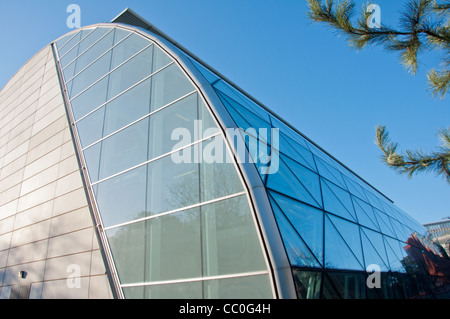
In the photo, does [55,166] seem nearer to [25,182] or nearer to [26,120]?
[25,182]

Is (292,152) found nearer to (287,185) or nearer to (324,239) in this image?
(287,185)

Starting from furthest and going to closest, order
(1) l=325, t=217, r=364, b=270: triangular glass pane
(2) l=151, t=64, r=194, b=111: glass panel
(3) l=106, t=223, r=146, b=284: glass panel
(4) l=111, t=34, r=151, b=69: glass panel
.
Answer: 1. (4) l=111, t=34, r=151, b=69: glass panel
2. (2) l=151, t=64, r=194, b=111: glass panel
3. (3) l=106, t=223, r=146, b=284: glass panel
4. (1) l=325, t=217, r=364, b=270: triangular glass pane

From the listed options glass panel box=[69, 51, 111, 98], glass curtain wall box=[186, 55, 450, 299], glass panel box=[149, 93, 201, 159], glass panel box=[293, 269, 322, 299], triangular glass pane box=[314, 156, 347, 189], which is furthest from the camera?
glass panel box=[69, 51, 111, 98]

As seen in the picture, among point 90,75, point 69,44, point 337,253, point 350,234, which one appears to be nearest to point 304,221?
point 337,253

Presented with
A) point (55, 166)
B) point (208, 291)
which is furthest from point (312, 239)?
point (55, 166)

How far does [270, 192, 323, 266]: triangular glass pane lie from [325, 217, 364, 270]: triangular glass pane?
0.28 metres

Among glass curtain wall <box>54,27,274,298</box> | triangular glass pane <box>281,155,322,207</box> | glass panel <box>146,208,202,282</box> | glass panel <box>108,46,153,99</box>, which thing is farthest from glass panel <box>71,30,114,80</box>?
triangular glass pane <box>281,155,322,207</box>

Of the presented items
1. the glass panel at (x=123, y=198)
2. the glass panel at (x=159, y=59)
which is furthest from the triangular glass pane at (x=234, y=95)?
the glass panel at (x=123, y=198)

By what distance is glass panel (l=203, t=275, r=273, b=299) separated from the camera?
16.9 feet

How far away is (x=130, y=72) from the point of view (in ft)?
36.7

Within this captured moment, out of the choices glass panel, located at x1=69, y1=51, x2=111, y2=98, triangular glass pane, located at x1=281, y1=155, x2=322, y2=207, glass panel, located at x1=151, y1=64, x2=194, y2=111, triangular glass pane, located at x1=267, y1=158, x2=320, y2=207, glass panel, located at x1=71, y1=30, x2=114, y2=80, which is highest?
glass panel, located at x1=71, y1=30, x2=114, y2=80

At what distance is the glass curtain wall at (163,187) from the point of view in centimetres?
588

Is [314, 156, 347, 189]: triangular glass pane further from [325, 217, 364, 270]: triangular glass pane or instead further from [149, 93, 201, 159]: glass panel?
[149, 93, 201, 159]: glass panel

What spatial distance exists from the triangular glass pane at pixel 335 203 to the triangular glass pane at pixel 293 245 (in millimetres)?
2801
